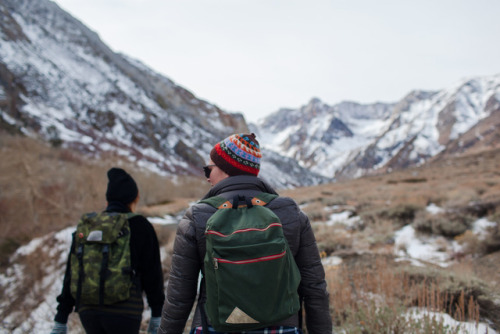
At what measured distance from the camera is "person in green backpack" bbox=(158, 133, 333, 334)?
124 centimetres

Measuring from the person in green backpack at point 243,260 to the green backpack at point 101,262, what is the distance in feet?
2.28

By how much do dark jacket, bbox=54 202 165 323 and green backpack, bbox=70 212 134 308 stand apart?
0.09 metres

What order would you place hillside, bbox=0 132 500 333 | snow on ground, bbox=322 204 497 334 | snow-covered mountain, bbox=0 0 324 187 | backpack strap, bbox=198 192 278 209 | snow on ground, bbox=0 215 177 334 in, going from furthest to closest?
snow-covered mountain, bbox=0 0 324 187
snow on ground, bbox=322 204 497 334
snow on ground, bbox=0 215 177 334
hillside, bbox=0 132 500 333
backpack strap, bbox=198 192 278 209

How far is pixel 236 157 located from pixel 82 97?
133 ft

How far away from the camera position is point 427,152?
136625 millimetres

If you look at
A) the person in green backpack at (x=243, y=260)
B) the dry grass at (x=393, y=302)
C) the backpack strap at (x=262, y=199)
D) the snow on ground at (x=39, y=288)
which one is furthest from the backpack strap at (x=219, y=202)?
the snow on ground at (x=39, y=288)

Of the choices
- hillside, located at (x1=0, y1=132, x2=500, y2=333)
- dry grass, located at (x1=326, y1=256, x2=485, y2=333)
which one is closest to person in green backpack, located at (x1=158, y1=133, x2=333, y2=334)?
dry grass, located at (x1=326, y1=256, x2=485, y2=333)

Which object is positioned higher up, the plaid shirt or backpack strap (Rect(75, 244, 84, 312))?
the plaid shirt

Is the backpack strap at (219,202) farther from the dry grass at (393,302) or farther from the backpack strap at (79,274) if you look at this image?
the dry grass at (393,302)

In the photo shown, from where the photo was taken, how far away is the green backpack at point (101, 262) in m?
2.05

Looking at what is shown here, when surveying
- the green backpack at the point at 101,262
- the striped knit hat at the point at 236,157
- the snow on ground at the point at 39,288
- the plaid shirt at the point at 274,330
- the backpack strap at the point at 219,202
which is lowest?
the snow on ground at the point at 39,288

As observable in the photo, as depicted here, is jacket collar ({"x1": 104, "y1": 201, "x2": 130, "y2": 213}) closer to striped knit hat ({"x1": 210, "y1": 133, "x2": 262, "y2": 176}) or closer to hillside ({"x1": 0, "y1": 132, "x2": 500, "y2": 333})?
striped knit hat ({"x1": 210, "y1": 133, "x2": 262, "y2": 176})

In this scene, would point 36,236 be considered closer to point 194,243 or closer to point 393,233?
point 194,243

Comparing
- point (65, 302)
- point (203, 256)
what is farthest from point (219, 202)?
point (65, 302)
